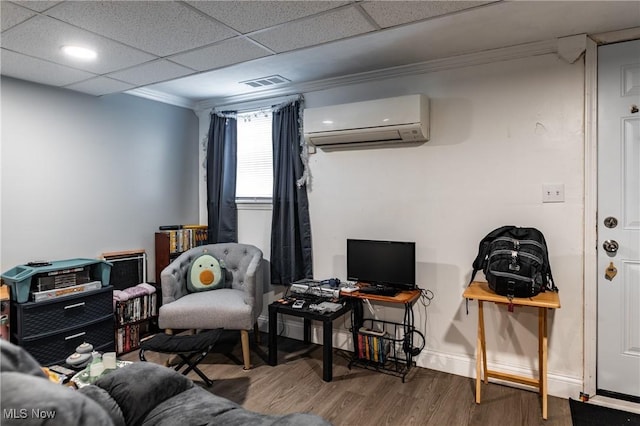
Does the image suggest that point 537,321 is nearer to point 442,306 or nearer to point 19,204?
point 442,306

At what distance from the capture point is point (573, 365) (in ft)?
8.63

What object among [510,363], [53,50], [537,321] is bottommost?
[510,363]

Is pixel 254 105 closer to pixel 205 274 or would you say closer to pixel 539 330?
pixel 205 274

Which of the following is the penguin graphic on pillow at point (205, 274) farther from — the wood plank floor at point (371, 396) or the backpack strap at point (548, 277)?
the backpack strap at point (548, 277)

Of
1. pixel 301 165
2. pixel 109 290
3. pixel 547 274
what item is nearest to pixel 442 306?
pixel 547 274

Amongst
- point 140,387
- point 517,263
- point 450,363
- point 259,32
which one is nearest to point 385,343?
point 450,363

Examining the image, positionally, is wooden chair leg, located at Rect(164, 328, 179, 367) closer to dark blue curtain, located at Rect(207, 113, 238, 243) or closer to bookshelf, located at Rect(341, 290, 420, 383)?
dark blue curtain, located at Rect(207, 113, 238, 243)

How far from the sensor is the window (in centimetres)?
395

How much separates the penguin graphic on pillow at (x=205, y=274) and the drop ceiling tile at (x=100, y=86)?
1.56m

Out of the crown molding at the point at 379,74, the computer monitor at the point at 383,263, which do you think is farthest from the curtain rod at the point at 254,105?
the computer monitor at the point at 383,263

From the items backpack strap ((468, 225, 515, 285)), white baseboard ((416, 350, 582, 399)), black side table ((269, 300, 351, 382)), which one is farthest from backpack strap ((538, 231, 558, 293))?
black side table ((269, 300, 351, 382))

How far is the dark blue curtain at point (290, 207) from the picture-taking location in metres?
3.62

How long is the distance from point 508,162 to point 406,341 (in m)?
1.54

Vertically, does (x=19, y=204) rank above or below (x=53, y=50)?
below
